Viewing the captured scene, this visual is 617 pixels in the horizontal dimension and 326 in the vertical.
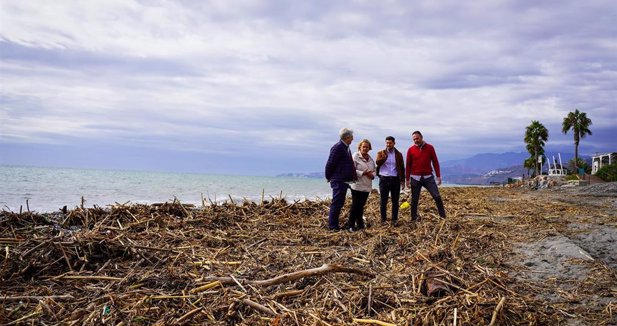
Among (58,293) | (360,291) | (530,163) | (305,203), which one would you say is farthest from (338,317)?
(530,163)

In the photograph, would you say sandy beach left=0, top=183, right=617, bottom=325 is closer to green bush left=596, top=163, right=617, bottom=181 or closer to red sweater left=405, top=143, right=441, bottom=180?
red sweater left=405, top=143, right=441, bottom=180

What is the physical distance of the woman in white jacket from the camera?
9.28 meters

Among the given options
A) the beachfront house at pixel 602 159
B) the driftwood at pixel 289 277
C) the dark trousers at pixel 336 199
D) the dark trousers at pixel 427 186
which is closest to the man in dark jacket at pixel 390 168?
the dark trousers at pixel 427 186

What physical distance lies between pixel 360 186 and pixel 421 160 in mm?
1454

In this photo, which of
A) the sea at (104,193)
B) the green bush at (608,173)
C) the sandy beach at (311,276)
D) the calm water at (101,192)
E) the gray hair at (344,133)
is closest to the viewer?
the sandy beach at (311,276)

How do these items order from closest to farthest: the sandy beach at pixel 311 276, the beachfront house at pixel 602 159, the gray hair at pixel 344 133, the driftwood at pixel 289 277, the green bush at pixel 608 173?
the sandy beach at pixel 311 276
the driftwood at pixel 289 277
the gray hair at pixel 344 133
the green bush at pixel 608 173
the beachfront house at pixel 602 159

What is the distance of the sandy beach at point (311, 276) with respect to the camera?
13.5 ft

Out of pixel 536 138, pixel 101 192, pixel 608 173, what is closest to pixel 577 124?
pixel 536 138

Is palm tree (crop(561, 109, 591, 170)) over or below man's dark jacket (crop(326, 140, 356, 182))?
over

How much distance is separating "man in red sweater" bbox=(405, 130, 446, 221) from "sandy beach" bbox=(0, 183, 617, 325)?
112cm

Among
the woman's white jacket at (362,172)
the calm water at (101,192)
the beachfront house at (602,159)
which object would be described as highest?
the beachfront house at (602,159)

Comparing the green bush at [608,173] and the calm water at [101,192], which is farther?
the green bush at [608,173]

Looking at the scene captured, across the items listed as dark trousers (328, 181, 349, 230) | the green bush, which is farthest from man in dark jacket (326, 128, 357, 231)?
the green bush

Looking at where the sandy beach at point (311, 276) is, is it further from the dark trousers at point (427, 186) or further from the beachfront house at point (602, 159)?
the beachfront house at point (602, 159)
